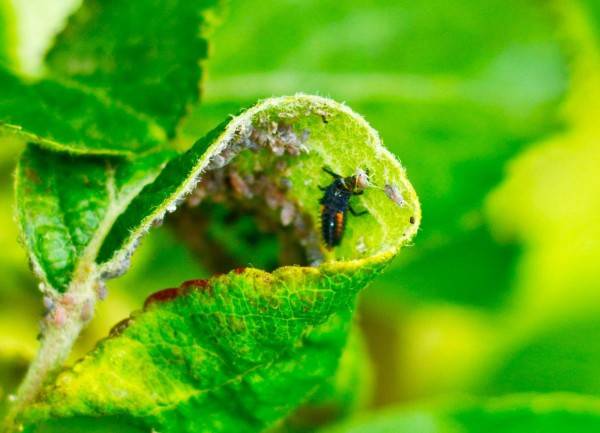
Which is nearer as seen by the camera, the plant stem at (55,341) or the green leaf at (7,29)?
the plant stem at (55,341)

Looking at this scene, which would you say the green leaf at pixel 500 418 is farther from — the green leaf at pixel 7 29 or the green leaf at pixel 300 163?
the green leaf at pixel 7 29

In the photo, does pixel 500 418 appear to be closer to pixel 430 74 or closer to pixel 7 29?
pixel 430 74

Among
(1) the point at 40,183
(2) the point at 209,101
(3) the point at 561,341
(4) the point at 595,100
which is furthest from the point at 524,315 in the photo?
(1) the point at 40,183

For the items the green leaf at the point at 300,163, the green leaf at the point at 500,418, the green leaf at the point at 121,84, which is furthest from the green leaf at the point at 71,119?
the green leaf at the point at 500,418

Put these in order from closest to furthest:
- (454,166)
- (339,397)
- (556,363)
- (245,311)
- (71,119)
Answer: (245,311), (71,119), (339,397), (454,166), (556,363)

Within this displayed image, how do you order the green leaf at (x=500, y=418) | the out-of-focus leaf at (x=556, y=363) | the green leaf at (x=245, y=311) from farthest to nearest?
the out-of-focus leaf at (x=556, y=363) → the green leaf at (x=500, y=418) → the green leaf at (x=245, y=311)

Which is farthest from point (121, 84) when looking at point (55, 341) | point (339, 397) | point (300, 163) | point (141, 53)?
point (339, 397)

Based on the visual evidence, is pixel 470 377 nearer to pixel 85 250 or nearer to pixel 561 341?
pixel 561 341
